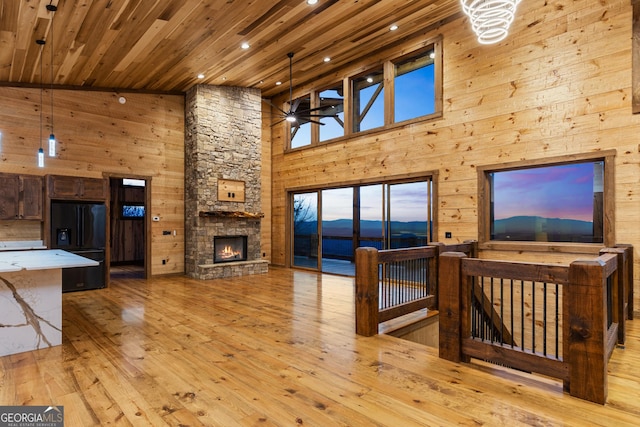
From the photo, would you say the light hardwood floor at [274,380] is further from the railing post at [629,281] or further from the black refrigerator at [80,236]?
the black refrigerator at [80,236]

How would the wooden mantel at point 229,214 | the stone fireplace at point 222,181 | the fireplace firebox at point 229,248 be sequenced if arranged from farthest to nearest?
the fireplace firebox at point 229,248 < the stone fireplace at point 222,181 < the wooden mantel at point 229,214

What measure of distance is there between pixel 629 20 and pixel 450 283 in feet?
13.5

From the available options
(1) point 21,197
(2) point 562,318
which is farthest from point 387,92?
(1) point 21,197

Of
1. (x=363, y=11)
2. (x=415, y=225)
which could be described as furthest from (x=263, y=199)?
(x=363, y=11)

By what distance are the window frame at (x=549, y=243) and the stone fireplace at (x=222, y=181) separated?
478cm

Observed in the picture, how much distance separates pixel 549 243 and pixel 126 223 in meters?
10.4

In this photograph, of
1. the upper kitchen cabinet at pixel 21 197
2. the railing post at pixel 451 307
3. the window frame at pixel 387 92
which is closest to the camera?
the railing post at pixel 451 307

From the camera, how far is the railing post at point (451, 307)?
3049 mm

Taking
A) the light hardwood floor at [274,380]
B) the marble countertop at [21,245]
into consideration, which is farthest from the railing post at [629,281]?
the marble countertop at [21,245]

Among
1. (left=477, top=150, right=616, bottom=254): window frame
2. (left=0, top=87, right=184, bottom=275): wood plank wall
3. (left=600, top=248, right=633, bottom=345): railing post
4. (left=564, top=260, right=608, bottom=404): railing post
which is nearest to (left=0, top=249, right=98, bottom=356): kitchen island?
(left=0, top=87, right=184, bottom=275): wood plank wall

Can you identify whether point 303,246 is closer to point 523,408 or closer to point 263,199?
point 263,199

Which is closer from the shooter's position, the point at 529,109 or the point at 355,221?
the point at 529,109

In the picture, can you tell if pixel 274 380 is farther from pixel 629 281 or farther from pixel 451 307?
pixel 629 281

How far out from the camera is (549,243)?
5059 mm
